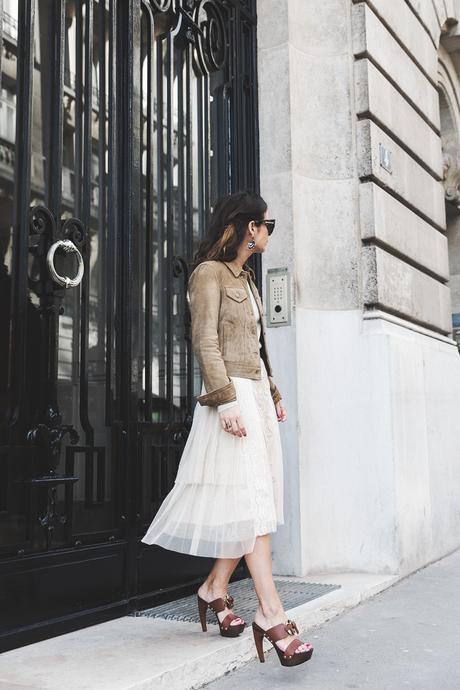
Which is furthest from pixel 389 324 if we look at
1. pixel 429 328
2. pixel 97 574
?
pixel 97 574

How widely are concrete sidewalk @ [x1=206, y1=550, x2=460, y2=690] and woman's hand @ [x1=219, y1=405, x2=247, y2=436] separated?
39.0 inches

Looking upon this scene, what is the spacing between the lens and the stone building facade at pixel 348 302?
5270mm

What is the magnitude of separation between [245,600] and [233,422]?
4.97ft

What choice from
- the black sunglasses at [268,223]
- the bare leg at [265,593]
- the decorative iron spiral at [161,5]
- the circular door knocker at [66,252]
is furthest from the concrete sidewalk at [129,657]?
the decorative iron spiral at [161,5]

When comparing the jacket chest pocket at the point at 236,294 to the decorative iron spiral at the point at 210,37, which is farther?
the decorative iron spiral at the point at 210,37

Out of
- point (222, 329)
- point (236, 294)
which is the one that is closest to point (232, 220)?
point (236, 294)

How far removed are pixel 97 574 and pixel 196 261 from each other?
1.54 meters

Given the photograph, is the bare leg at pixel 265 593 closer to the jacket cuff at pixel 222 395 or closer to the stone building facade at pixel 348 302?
the jacket cuff at pixel 222 395

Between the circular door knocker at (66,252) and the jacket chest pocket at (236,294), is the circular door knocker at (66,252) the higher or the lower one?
the higher one

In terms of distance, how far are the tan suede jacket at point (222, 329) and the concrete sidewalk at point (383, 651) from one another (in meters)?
1.15

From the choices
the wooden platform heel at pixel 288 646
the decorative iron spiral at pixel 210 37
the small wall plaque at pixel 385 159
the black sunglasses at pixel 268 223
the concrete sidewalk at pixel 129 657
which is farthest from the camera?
the small wall plaque at pixel 385 159

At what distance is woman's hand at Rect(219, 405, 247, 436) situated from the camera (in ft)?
10.5

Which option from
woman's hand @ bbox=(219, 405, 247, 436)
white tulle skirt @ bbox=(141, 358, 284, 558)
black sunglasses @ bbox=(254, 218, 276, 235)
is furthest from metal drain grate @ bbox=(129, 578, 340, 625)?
black sunglasses @ bbox=(254, 218, 276, 235)

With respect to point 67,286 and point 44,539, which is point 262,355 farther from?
→ point 44,539
